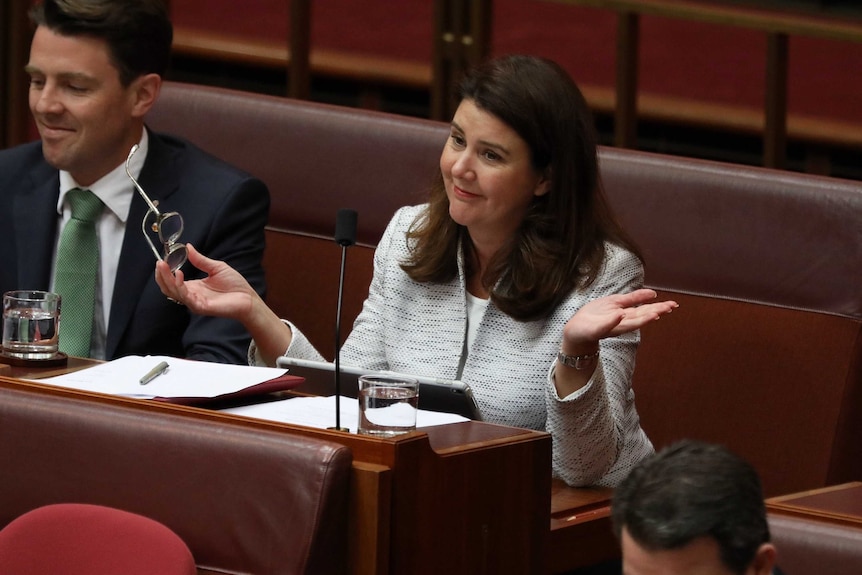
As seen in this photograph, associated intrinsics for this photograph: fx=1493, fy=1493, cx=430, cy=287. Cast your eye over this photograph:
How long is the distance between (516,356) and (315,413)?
48 cm

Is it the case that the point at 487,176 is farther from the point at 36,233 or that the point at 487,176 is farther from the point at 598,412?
the point at 36,233

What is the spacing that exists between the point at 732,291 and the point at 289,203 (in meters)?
0.80

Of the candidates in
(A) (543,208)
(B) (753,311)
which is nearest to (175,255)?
(A) (543,208)

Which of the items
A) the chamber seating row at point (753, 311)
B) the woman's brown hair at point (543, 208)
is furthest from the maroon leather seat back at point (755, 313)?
the woman's brown hair at point (543, 208)

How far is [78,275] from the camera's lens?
231cm

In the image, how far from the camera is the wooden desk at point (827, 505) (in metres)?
1.38

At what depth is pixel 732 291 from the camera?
2252 millimetres

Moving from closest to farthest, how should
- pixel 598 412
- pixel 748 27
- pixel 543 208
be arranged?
pixel 598 412 < pixel 543 208 < pixel 748 27

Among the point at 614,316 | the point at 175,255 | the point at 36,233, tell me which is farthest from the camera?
the point at 36,233

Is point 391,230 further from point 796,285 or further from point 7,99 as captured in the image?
point 7,99

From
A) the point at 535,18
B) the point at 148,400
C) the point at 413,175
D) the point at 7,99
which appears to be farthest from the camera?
the point at 535,18

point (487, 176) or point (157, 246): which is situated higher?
point (487, 176)

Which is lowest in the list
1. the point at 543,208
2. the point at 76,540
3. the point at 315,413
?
the point at 76,540

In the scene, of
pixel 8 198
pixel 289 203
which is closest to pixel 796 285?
pixel 289 203
